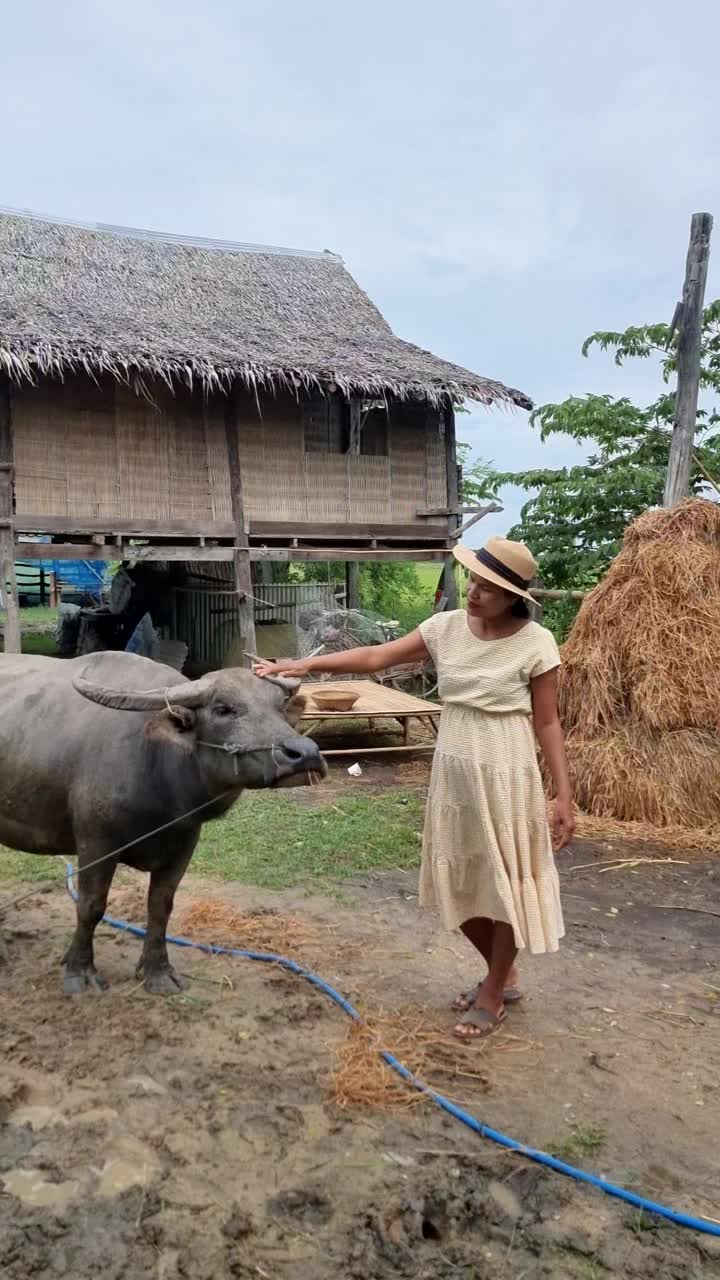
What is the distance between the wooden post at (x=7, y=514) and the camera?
980cm

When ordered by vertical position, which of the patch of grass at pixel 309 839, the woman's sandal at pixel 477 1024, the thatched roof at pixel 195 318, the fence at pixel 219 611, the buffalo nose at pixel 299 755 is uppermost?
the thatched roof at pixel 195 318

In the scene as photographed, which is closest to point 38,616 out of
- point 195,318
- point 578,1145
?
point 195,318

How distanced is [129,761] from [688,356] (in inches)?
264

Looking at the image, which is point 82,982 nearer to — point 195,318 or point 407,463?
point 407,463

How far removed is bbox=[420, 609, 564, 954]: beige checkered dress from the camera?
114 inches

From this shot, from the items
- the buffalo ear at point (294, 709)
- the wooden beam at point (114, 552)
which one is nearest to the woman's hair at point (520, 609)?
the buffalo ear at point (294, 709)

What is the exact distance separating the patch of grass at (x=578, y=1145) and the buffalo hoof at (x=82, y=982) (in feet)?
6.00

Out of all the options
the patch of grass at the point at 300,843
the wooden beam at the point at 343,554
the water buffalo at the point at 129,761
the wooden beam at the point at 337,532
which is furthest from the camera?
the wooden beam at the point at 343,554

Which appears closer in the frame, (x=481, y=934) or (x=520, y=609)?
(x=520, y=609)

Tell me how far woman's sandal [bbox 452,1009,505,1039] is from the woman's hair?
5.00ft

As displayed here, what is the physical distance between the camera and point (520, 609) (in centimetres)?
291

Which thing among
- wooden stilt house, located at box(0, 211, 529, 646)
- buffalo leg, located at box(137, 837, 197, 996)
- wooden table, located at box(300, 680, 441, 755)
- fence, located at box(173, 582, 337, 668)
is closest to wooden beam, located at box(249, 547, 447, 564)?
wooden stilt house, located at box(0, 211, 529, 646)

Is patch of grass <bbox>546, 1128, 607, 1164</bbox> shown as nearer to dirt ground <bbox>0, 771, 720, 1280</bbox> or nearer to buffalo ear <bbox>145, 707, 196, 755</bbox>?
dirt ground <bbox>0, 771, 720, 1280</bbox>

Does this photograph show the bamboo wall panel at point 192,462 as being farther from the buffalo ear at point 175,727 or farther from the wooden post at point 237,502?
the buffalo ear at point 175,727
